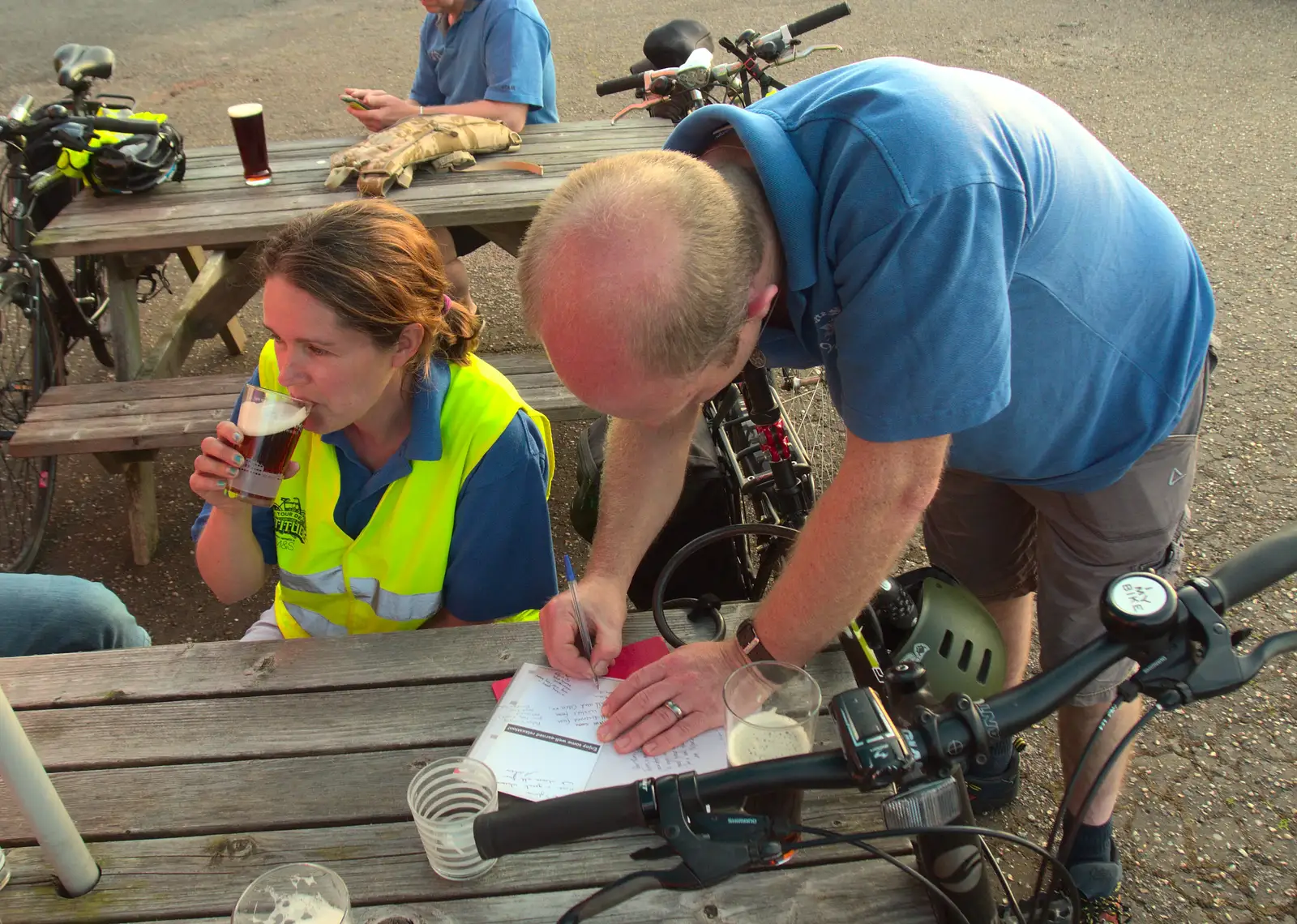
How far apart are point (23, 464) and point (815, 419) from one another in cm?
318

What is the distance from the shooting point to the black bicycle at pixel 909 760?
2.60ft

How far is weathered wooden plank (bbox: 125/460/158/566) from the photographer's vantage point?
3.43 meters

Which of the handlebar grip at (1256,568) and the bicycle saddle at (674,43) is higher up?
the bicycle saddle at (674,43)

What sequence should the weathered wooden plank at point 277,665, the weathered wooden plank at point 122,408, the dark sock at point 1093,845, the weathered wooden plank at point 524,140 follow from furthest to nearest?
the weathered wooden plank at point 524,140
the weathered wooden plank at point 122,408
the dark sock at point 1093,845
the weathered wooden plank at point 277,665

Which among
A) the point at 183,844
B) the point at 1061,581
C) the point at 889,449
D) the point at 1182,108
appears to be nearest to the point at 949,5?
the point at 1182,108

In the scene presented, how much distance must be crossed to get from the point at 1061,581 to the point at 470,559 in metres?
1.24

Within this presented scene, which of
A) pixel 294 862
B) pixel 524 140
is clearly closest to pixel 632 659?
pixel 294 862

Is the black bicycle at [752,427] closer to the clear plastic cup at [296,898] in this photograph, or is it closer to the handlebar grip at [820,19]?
the handlebar grip at [820,19]

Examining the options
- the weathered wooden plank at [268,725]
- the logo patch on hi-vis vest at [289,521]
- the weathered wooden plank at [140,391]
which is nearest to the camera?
the weathered wooden plank at [268,725]

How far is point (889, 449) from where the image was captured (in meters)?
1.33

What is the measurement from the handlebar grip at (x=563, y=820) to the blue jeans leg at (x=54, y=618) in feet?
5.87

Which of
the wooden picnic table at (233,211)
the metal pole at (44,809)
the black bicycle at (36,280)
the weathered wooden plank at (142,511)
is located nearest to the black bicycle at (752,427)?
the wooden picnic table at (233,211)

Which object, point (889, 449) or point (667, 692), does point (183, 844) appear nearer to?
point (667, 692)

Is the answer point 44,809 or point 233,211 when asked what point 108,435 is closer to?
point 233,211
